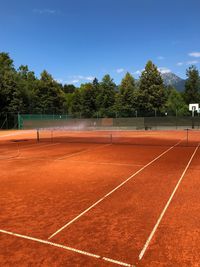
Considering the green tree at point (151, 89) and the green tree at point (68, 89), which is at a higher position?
the green tree at point (68, 89)

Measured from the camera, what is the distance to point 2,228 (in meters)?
5.25

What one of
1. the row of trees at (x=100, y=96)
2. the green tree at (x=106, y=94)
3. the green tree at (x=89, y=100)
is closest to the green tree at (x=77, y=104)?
the row of trees at (x=100, y=96)

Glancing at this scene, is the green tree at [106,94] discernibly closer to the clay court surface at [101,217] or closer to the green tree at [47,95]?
the green tree at [47,95]

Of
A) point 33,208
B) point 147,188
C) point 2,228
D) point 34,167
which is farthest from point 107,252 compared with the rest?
point 34,167

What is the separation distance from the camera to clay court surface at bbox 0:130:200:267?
4184 millimetres

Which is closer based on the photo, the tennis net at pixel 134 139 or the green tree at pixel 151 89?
the tennis net at pixel 134 139

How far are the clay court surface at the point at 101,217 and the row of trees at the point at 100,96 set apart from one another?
41.5 meters

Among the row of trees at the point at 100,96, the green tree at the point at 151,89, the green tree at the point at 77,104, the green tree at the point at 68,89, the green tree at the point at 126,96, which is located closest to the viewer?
the row of trees at the point at 100,96

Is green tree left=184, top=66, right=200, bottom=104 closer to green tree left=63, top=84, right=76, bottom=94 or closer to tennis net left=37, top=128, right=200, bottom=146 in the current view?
tennis net left=37, top=128, right=200, bottom=146

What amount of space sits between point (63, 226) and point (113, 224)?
95cm

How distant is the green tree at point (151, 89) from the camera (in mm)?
58156

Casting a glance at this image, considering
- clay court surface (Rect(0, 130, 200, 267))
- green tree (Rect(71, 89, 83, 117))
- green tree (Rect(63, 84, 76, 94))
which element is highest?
green tree (Rect(63, 84, 76, 94))

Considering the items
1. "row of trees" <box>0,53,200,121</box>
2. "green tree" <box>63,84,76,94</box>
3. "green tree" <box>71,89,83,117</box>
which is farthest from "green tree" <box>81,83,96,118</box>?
"green tree" <box>63,84,76,94</box>

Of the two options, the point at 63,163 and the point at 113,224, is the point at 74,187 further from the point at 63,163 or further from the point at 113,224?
the point at 63,163
